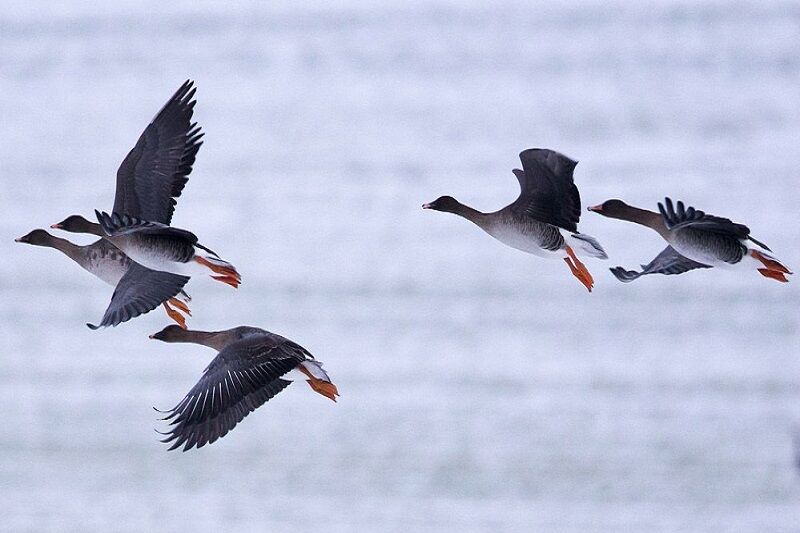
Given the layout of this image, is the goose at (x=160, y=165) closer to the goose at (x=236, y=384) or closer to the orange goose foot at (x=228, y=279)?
the orange goose foot at (x=228, y=279)

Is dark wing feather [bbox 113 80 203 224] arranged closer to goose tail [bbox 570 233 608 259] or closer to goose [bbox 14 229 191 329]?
goose [bbox 14 229 191 329]

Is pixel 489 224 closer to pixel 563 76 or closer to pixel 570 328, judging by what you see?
pixel 570 328

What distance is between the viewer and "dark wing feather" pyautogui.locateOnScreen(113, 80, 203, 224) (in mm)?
2047

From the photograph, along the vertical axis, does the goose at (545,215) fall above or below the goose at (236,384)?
above

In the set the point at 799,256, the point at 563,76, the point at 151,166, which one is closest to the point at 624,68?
the point at 563,76

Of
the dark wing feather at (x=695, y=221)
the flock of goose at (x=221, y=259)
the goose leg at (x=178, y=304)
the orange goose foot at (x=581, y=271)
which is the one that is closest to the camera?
the dark wing feather at (x=695, y=221)

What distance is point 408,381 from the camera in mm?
2252

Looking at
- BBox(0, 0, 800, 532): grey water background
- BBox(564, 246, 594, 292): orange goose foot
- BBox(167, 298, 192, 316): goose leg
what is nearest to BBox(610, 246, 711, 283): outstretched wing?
BBox(564, 246, 594, 292): orange goose foot

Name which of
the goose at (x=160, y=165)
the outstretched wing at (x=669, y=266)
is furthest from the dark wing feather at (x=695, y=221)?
the goose at (x=160, y=165)

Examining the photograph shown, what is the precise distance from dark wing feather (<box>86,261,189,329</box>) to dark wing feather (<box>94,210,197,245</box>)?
5.4 inches

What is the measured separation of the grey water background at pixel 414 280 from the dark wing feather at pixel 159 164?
379 millimetres

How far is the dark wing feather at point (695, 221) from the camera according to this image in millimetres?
1716

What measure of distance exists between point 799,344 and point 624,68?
0.59 metres

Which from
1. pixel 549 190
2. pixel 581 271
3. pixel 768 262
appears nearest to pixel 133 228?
pixel 549 190
